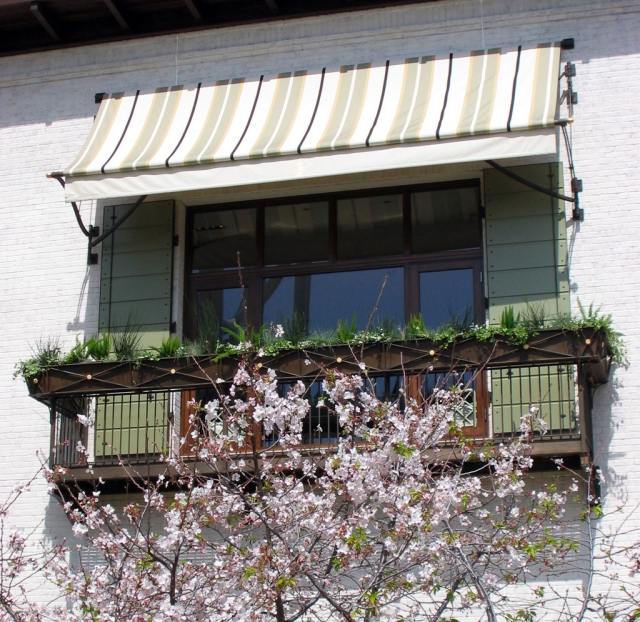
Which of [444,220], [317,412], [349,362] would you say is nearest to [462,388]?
[349,362]

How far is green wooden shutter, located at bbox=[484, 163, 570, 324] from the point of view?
12789 mm

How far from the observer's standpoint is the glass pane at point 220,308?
13.6m

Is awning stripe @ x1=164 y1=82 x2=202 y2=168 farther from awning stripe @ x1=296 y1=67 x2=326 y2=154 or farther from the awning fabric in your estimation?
awning stripe @ x1=296 y1=67 x2=326 y2=154

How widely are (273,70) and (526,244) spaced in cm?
338

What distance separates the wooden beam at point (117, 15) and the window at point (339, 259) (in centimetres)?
225

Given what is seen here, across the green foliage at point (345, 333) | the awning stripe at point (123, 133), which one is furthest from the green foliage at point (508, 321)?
the awning stripe at point (123, 133)

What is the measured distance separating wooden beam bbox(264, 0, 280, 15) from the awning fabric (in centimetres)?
75

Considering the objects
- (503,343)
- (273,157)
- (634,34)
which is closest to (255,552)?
(503,343)

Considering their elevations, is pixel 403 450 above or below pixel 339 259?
below

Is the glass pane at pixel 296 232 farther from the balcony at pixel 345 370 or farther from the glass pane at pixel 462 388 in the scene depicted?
the glass pane at pixel 462 388

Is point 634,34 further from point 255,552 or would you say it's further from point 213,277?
point 255,552

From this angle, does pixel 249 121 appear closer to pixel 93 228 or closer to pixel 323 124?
pixel 323 124

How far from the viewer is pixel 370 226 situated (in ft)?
45.6

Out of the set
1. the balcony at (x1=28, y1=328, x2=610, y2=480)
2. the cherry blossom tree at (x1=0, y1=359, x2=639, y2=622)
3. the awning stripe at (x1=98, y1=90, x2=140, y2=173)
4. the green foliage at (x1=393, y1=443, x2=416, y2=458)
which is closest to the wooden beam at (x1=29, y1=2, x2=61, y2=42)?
the awning stripe at (x1=98, y1=90, x2=140, y2=173)
